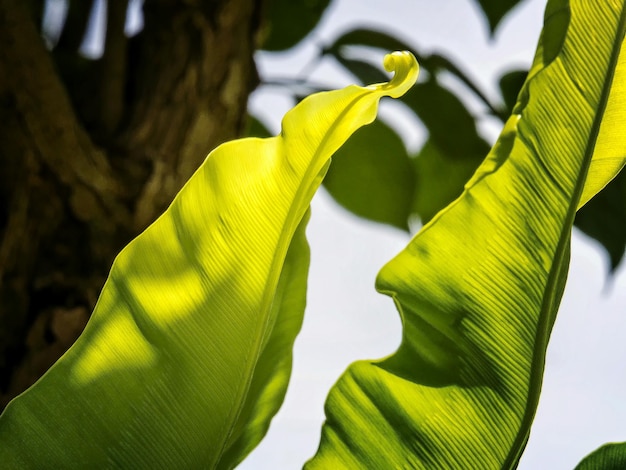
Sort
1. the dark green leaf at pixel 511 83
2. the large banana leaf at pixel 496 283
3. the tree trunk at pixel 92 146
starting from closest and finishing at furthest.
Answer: the large banana leaf at pixel 496 283, the tree trunk at pixel 92 146, the dark green leaf at pixel 511 83

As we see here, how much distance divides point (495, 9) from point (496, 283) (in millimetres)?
511

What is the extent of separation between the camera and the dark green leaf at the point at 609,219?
0.75 m

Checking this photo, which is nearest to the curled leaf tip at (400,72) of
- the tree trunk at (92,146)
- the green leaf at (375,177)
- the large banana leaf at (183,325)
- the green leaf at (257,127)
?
the large banana leaf at (183,325)

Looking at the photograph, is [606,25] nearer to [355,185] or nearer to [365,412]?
[365,412]

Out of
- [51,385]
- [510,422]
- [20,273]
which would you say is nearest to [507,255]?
[510,422]

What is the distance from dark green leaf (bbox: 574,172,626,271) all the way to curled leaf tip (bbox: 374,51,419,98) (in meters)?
0.54

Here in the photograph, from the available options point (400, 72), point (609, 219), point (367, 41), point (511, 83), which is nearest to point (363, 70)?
point (367, 41)

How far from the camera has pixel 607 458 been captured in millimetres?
310

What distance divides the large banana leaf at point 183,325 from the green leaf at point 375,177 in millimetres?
472

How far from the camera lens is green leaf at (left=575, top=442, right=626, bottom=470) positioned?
0.31 meters

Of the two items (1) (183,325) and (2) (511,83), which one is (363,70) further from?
(1) (183,325)

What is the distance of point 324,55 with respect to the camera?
0.77m

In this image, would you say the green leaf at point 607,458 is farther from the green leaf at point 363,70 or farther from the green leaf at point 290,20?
the green leaf at point 290,20

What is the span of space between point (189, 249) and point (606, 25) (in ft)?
0.64
